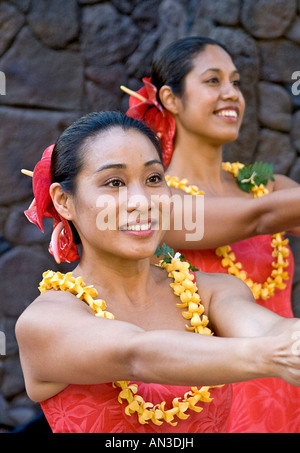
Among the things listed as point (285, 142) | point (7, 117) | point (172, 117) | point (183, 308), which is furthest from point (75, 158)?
point (285, 142)

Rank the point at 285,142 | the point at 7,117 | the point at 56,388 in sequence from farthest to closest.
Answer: the point at 285,142 < the point at 7,117 < the point at 56,388

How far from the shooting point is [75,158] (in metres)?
1.55

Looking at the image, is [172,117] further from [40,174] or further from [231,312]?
[231,312]

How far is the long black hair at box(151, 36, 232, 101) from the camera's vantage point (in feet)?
8.05

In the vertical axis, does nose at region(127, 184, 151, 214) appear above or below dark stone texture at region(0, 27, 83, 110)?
above

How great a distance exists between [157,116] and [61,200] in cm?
100

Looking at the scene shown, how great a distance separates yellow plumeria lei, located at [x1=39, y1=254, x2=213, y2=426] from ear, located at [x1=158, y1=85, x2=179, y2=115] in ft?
3.40

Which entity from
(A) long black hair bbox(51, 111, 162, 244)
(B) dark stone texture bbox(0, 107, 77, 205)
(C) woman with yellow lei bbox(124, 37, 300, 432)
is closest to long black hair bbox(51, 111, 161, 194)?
(A) long black hair bbox(51, 111, 162, 244)

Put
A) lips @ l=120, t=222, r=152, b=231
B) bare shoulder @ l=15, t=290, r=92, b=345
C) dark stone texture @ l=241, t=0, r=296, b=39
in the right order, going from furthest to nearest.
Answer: dark stone texture @ l=241, t=0, r=296, b=39
lips @ l=120, t=222, r=152, b=231
bare shoulder @ l=15, t=290, r=92, b=345

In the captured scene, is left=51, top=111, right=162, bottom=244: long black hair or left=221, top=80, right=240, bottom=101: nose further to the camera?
left=221, top=80, right=240, bottom=101: nose

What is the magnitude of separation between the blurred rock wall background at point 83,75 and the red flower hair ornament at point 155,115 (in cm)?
62

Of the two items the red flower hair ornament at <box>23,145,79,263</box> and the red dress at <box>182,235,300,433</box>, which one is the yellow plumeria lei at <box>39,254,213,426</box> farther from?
the red dress at <box>182,235,300,433</box>
